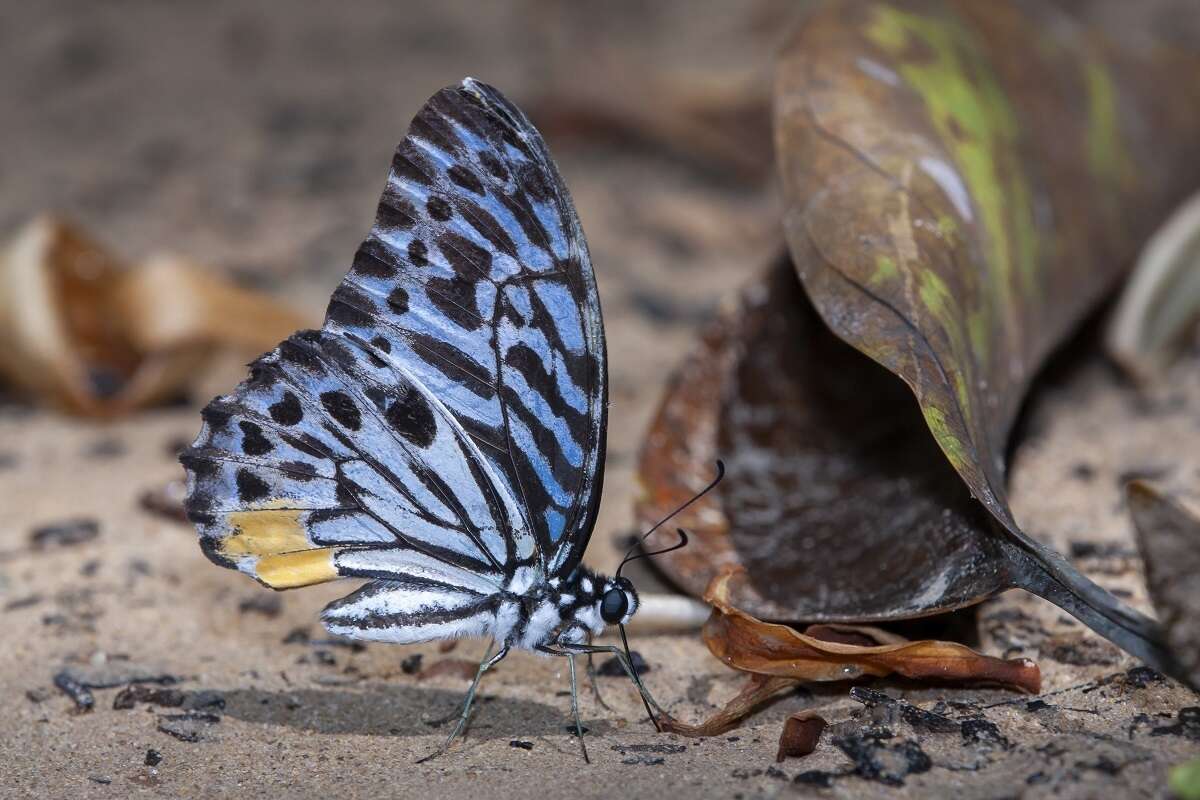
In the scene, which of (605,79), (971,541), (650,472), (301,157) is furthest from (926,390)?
(301,157)

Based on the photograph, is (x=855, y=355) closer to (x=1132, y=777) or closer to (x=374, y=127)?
(x=1132, y=777)

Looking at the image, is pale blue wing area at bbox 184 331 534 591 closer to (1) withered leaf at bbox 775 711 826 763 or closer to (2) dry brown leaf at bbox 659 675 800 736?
(2) dry brown leaf at bbox 659 675 800 736

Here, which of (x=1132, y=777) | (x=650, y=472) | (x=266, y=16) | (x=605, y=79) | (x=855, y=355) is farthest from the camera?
(x=266, y=16)

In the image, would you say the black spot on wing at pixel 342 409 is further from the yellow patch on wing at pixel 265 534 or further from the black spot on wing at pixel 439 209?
the black spot on wing at pixel 439 209

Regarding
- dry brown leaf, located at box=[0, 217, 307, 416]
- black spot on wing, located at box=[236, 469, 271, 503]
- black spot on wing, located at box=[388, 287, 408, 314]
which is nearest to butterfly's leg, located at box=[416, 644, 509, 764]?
black spot on wing, located at box=[236, 469, 271, 503]

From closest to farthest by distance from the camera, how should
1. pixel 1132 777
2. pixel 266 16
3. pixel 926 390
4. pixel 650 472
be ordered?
pixel 1132 777 < pixel 926 390 < pixel 650 472 < pixel 266 16

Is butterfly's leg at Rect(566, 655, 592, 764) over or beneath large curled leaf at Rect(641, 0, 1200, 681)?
beneath
